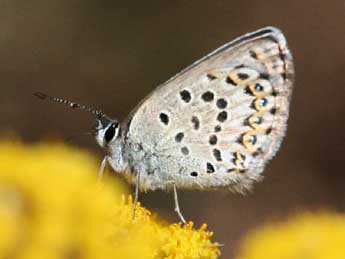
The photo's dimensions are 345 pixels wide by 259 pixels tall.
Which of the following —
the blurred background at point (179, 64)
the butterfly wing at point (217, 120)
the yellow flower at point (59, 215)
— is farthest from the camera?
the blurred background at point (179, 64)

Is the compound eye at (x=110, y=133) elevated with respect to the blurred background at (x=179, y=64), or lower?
lower

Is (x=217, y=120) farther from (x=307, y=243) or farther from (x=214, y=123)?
(x=307, y=243)

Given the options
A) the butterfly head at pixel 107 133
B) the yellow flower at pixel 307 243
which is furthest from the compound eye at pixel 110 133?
Answer: the yellow flower at pixel 307 243

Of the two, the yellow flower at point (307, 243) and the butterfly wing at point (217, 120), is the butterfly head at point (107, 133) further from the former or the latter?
the yellow flower at point (307, 243)

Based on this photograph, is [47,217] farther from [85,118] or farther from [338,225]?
[85,118]

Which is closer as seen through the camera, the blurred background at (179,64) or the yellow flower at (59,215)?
the yellow flower at (59,215)

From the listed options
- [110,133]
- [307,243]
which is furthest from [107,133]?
[307,243]
